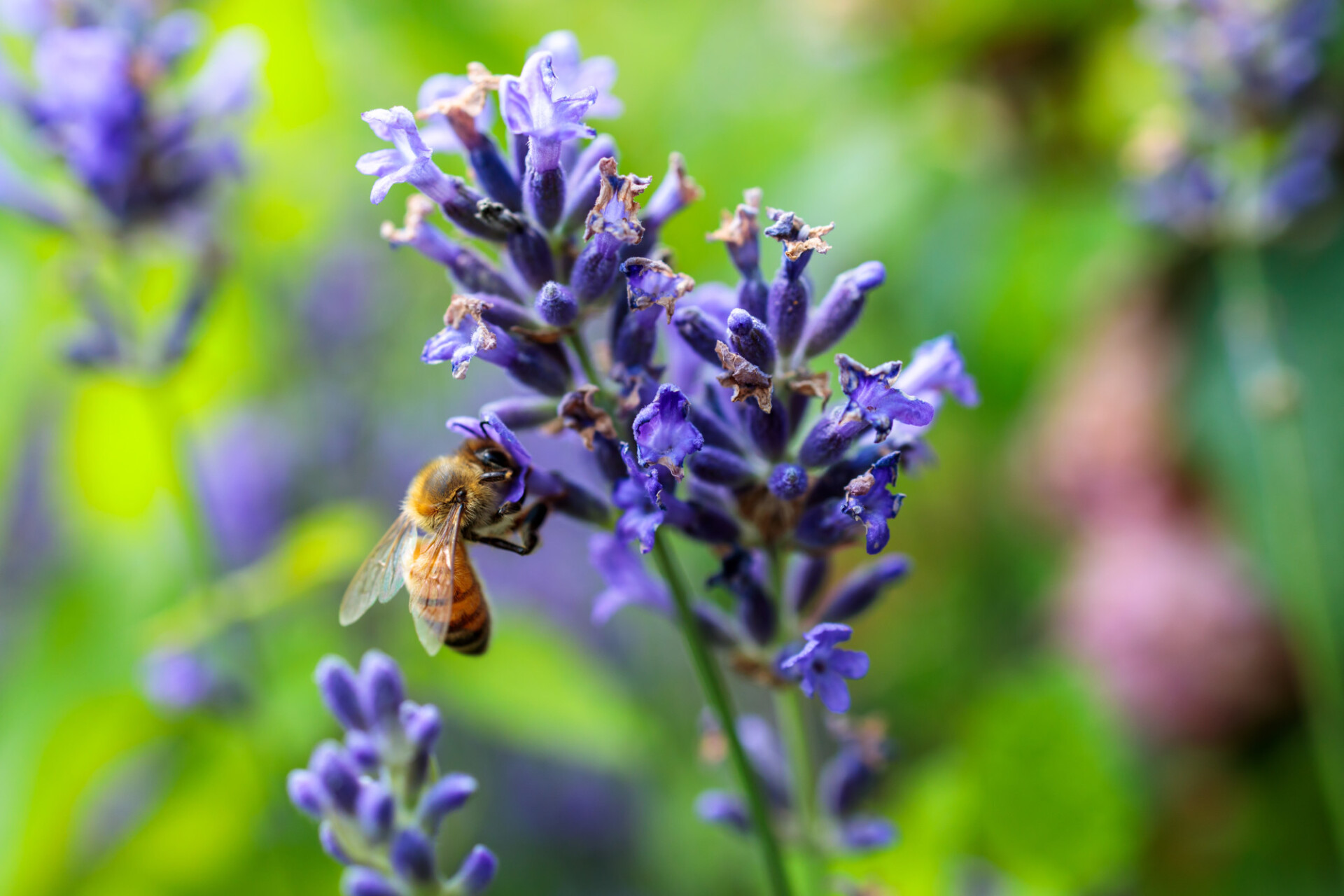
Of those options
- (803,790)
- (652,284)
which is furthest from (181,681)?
(652,284)

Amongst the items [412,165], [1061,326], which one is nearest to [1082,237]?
[1061,326]

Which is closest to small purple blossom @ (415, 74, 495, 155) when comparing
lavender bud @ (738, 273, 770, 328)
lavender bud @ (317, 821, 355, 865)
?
lavender bud @ (738, 273, 770, 328)

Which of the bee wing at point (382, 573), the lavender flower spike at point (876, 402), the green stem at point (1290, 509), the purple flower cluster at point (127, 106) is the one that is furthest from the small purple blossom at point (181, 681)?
the green stem at point (1290, 509)

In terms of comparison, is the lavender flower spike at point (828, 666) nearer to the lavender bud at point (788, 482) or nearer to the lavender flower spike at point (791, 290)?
the lavender bud at point (788, 482)

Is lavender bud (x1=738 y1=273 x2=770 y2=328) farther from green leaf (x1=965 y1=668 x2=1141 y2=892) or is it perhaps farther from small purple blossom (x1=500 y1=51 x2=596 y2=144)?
green leaf (x1=965 y1=668 x2=1141 y2=892)

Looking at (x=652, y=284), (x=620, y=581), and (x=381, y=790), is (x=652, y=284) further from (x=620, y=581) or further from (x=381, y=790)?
(x=381, y=790)

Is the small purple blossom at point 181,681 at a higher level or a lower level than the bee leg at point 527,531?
higher
